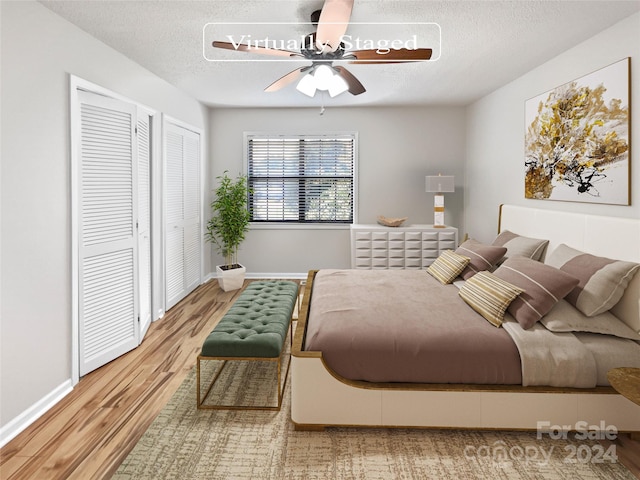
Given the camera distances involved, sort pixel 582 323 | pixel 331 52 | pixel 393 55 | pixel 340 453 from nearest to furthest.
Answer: pixel 340 453 < pixel 582 323 < pixel 393 55 < pixel 331 52

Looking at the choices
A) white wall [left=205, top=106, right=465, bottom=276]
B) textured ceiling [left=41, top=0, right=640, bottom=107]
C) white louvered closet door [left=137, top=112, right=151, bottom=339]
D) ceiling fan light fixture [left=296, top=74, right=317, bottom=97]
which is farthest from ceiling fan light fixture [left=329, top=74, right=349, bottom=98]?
white wall [left=205, top=106, right=465, bottom=276]

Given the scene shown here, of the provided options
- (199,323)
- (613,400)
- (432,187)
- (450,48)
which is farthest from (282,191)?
(613,400)

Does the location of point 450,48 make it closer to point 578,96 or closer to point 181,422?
point 578,96

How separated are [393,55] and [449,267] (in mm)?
1830

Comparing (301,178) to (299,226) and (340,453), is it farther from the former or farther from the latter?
(340,453)

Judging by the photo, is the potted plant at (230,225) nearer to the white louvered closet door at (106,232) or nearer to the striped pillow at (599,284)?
the white louvered closet door at (106,232)

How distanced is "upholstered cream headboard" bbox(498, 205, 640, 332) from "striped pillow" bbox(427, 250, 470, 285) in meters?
0.68

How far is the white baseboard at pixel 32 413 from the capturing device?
2299 millimetres

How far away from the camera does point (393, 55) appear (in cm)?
268

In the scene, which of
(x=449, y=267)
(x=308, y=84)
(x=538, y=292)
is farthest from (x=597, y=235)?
(x=308, y=84)

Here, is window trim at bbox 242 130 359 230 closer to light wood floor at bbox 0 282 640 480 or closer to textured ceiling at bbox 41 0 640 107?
textured ceiling at bbox 41 0 640 107

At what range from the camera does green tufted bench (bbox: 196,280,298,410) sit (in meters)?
2.58

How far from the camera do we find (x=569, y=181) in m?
3.44

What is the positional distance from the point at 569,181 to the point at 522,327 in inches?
62.6
